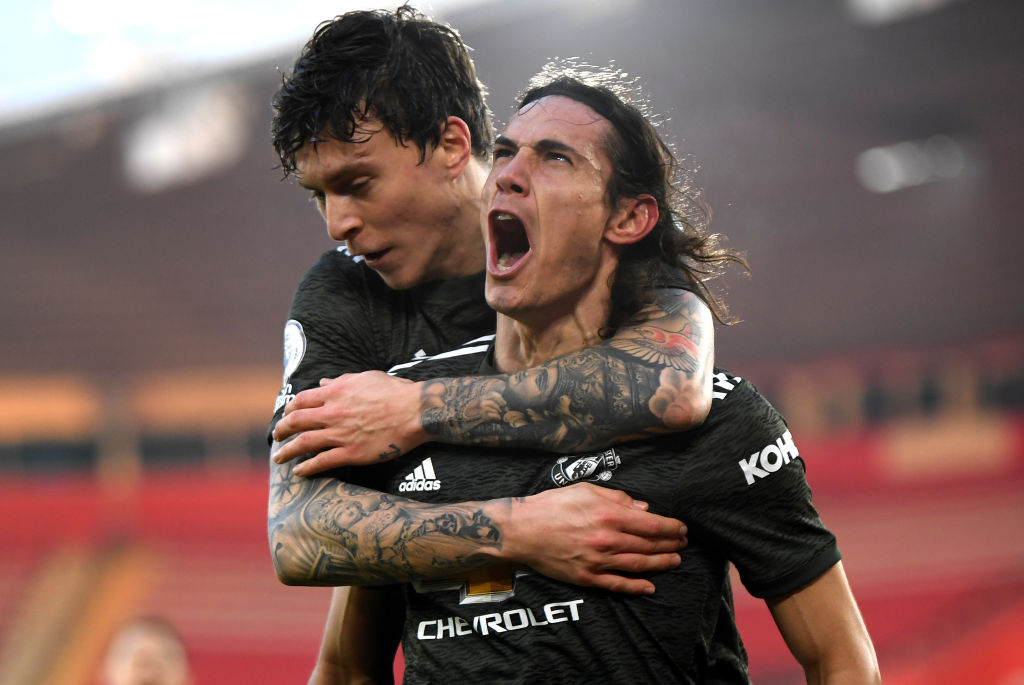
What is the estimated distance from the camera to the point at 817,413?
13.1m

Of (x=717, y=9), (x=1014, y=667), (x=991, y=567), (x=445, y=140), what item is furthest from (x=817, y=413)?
(x=445, y=140)

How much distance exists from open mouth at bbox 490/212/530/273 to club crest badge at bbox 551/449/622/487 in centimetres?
40

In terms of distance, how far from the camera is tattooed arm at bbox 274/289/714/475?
1.89m

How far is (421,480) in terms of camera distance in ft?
6.78

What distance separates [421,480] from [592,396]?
0.40 meters

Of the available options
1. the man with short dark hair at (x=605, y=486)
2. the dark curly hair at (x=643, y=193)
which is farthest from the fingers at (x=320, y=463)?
the dark curly hair at (x=643, y=193)

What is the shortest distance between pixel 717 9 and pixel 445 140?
11.7 m

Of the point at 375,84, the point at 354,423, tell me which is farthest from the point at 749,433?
the point at 375,84

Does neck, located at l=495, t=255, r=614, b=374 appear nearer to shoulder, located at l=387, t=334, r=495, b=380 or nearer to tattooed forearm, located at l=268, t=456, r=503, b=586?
shoulder, located at l=387, t=334, r=495, b=380

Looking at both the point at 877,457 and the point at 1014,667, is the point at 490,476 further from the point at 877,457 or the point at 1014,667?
the point at 877,457

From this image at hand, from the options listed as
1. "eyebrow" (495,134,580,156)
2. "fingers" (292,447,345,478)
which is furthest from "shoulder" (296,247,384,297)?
"eyebrow" (495,134,580,156)

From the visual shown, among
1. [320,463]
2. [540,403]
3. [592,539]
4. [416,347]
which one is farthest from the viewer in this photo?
[416,347]

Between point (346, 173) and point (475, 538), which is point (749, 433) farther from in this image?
point (346, 173)

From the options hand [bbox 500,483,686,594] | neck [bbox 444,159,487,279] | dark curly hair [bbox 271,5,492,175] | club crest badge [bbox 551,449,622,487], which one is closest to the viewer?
hand [bbox 500,483,686,594]
